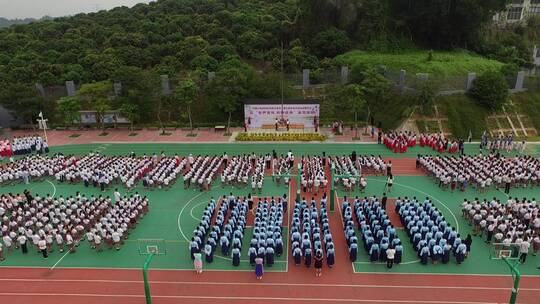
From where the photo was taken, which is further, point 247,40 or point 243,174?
point 247,40

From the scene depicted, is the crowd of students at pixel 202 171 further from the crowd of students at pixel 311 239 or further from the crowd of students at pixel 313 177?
the crowd of students at pixel 311 239

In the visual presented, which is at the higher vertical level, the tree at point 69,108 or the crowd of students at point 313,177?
the tree at point 69,108

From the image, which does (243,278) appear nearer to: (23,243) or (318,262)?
(318,262)

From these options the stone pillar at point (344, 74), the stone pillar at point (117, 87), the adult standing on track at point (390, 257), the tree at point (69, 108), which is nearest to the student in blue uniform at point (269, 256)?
the adult standing on track at point (390, 257)

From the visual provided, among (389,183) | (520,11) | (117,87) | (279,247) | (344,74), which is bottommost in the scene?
(279,247)

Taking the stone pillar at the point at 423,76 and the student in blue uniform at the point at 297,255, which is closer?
the student in blue uniform at the point at 297,255

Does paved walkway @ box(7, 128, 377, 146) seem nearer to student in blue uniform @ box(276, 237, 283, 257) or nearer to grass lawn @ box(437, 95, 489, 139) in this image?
A: grass lawn @ box(437, 95, 489, 139)

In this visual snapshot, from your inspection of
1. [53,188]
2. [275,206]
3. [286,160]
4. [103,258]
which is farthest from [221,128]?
[103,258]

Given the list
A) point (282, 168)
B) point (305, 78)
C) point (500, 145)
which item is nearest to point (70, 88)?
point (305, 78)

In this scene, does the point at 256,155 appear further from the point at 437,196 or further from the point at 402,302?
the point at 402,302
